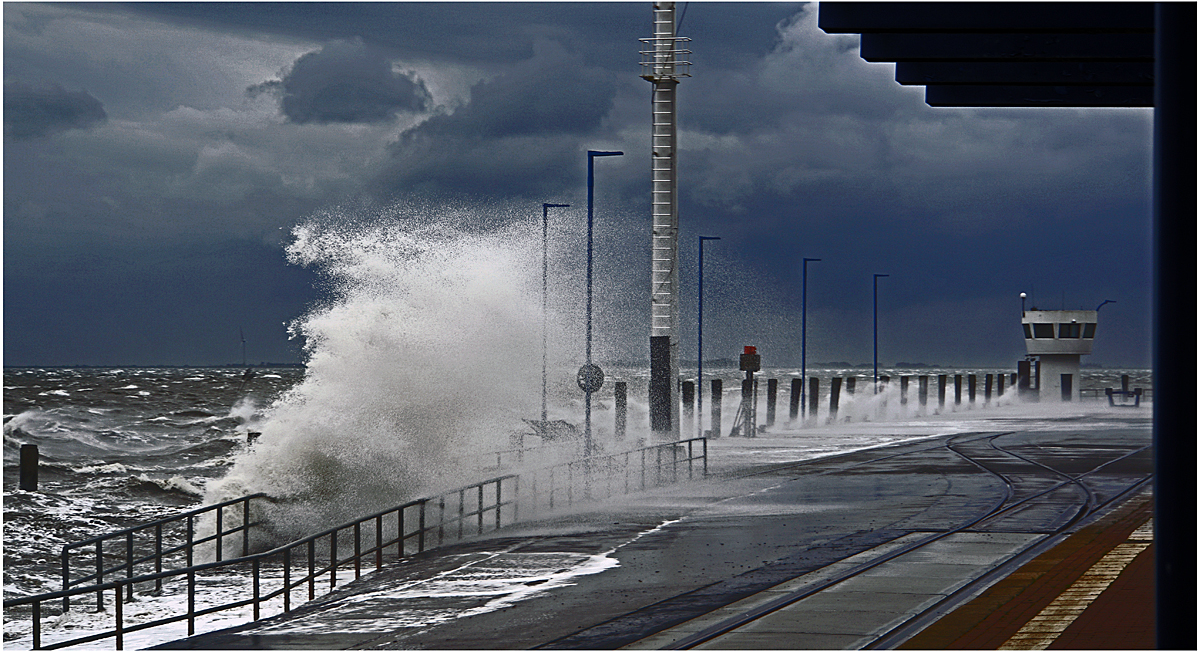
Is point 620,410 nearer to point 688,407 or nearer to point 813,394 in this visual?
point 688,407

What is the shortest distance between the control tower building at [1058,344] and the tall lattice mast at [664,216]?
5352cm

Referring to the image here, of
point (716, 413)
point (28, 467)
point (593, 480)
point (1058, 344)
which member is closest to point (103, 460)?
point (28, 467)

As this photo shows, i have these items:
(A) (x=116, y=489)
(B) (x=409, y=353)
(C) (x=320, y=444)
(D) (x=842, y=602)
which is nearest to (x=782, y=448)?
(B) (x=409, y=353)

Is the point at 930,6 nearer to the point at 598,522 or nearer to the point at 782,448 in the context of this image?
the point at 598,522

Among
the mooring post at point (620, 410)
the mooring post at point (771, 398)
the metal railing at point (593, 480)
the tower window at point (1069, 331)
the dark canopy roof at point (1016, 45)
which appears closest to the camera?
the dark canopy roof at point (1016, 45)

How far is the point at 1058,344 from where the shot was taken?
248ft

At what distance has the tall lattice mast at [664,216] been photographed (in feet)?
94.8

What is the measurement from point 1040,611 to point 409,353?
74.4ft

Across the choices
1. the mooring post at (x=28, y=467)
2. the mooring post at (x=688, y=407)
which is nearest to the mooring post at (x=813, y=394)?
the mooring post at (x=688, y=407)

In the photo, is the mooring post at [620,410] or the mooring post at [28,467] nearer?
the mooring post at [28,467]

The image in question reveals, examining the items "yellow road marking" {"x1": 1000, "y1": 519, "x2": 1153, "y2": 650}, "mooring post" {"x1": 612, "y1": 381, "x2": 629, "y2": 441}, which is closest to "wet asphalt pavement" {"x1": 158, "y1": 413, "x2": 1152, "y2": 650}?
"yellow road marking" {"x1": 1000, "y1": 519, "x2": 1153, "y2": 650}

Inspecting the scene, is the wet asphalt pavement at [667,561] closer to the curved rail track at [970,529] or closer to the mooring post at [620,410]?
the curved rail track at [970,529]

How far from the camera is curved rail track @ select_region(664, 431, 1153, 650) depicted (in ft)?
29.7

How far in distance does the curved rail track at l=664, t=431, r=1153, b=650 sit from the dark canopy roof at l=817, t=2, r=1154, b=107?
13.7 ft
